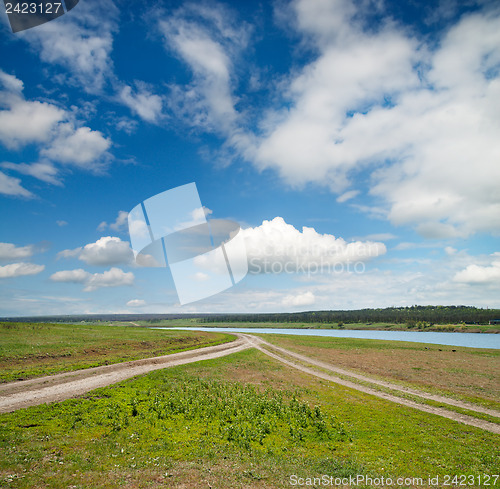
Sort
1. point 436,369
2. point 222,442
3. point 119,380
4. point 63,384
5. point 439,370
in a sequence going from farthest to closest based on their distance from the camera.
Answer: point 436,369 → point 439,370 → point 119,380 → point 63,384 → point 222,442

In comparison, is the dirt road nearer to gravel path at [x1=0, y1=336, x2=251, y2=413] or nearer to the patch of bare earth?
gravel path at [x1=0, y1=336, x2=251, y2=413]

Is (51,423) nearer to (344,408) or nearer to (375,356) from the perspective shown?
(344,408)

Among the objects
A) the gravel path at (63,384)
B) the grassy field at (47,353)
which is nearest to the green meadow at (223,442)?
the gravel path at (63,384)

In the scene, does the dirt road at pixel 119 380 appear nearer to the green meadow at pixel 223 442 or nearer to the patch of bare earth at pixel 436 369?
the green meadow at pixel 223 442

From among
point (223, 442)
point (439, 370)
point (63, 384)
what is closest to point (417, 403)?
point (223, 442)

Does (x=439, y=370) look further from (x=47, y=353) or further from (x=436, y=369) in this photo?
(x=47, y=353)

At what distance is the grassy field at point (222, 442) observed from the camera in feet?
34.4

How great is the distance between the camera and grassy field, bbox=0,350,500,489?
10.5 metres

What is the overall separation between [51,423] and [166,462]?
805 cm

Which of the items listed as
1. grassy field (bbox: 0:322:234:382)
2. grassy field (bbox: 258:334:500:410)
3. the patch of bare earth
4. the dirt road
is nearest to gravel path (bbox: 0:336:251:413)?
the dirt road

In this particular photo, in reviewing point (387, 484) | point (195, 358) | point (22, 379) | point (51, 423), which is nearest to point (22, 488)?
point (51, 423)

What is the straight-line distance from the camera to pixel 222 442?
539 inches

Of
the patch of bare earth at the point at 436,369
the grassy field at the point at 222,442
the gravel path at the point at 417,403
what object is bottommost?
the patch of bare earth at the point at 436,369

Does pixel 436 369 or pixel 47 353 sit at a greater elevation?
pixel 47 353
